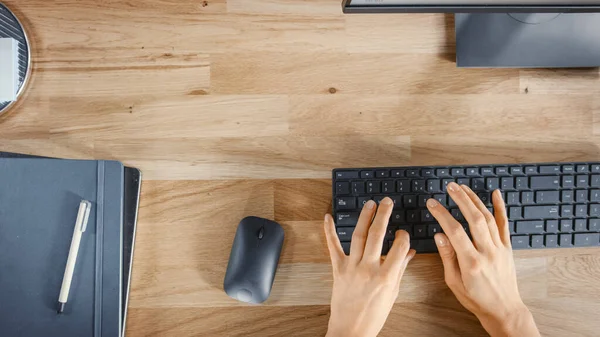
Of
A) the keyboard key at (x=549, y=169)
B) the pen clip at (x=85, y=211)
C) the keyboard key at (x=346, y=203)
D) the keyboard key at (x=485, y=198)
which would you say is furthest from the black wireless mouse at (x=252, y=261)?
the keyboard key at (x=549, y=169)

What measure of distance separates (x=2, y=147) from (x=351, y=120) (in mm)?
543

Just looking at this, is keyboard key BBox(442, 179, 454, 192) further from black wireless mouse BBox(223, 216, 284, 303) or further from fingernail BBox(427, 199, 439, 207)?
black wireless mouse BBox(223, 216, 284, 303)

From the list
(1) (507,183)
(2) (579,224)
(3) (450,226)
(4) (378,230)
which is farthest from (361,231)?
(2) (579,224)

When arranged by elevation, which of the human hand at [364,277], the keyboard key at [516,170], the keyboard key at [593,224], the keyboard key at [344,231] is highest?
the keyboard key at [516,170]

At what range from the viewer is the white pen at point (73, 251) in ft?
2.01

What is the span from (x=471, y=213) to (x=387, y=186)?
13 cm

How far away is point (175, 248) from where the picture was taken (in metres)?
0.74

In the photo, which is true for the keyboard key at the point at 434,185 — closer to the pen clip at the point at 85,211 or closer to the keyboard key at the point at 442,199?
the keyboard key at the point at 442,199

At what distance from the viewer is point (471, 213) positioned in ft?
2.31

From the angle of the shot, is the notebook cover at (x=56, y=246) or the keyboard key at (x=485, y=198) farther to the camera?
the keyboard key at (x=485, y=198)

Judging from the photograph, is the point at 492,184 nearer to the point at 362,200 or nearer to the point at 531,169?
the point at 531,169

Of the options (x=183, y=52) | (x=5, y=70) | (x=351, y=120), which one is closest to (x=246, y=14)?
(x=183, y=52)

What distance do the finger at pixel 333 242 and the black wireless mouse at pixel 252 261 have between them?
76mm

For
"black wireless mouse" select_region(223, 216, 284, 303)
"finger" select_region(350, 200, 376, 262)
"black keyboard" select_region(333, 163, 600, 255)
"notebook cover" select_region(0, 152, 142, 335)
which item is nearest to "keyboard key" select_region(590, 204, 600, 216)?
"black keyboard" select_region(333, 163, 600, 255)
